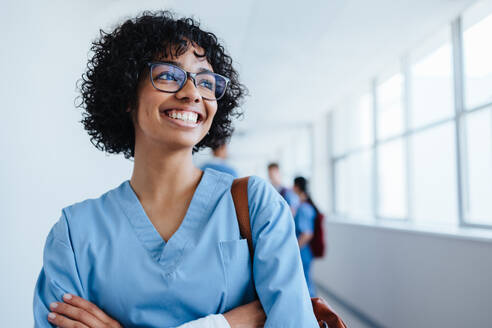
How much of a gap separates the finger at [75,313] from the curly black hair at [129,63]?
0.50 metres

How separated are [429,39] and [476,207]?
158 centimetres

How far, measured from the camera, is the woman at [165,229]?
2.90ft

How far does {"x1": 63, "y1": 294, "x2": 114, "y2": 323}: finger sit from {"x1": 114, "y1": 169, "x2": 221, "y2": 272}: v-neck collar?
0.17 m

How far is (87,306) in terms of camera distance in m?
0.88

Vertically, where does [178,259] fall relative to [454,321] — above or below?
above

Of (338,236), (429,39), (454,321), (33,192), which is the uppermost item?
(429,39)

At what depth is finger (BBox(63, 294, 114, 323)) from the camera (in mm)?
873

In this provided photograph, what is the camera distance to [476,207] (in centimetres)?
294

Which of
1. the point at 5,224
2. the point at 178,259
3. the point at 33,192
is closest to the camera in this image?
the point at 178,259

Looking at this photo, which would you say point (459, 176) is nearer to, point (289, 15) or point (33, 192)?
point (289, 15)

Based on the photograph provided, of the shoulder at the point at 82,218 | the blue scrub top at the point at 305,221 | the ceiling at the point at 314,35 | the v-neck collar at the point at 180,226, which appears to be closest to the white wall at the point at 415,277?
the blue scrub top at the point at 305,221

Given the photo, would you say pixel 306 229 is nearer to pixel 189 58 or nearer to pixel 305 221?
pixel 305 221

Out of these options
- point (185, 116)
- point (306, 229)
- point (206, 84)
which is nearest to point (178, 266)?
point (185, 116)

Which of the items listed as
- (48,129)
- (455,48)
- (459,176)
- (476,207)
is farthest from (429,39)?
(48,129)
